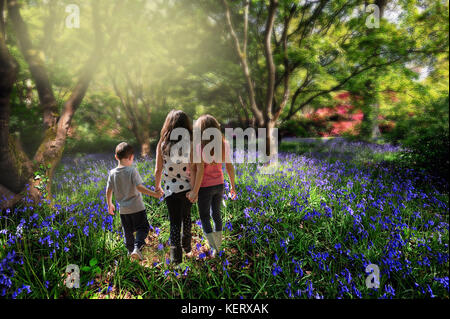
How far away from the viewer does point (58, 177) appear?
3965 millimetres

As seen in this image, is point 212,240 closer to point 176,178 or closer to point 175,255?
point 175,255

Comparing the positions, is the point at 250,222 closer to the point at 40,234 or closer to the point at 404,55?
the point at 40,234

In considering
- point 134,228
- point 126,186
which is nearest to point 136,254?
point 134,228

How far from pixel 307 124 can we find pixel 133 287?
13.2 m

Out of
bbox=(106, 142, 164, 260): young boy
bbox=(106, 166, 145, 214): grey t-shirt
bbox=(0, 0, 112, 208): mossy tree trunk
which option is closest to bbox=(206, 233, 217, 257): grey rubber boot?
bbox=(106, 142, 164, 260): young boy

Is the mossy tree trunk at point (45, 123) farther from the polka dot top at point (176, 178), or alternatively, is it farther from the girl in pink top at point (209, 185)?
the girl in pink top at point (209, 185)

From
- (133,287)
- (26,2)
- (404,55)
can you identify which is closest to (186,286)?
(133,287)

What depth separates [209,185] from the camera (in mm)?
1847

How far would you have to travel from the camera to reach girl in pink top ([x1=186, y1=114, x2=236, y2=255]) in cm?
172

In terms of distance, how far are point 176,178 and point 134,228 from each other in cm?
77

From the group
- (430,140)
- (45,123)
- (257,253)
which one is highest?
(45,123)

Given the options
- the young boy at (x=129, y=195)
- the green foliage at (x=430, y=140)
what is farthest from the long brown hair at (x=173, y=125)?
the green foliage at (x=430, y=140)

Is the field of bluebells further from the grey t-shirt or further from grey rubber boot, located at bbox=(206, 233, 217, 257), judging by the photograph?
the grey t-shirt

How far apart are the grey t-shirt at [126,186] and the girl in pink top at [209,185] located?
550 millimetres
